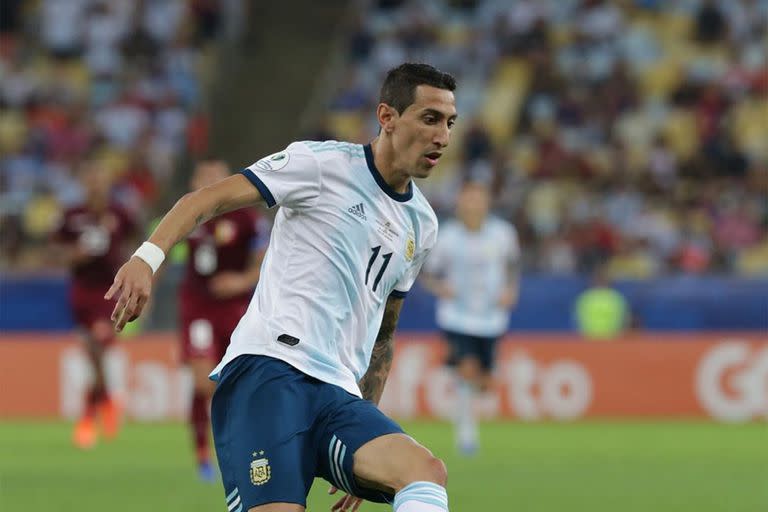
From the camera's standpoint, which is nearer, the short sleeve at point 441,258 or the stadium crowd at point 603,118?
the short sleeve at point 441,258

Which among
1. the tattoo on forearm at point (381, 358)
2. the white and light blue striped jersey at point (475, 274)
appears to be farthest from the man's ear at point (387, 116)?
the white and light blue striped jersey at point (475, 274)

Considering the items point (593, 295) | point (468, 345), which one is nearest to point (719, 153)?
point (593, 295)

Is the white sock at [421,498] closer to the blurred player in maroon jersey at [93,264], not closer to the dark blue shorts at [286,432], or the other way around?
the dark blue shorts at [286,432]

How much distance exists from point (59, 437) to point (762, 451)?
22.9 ft

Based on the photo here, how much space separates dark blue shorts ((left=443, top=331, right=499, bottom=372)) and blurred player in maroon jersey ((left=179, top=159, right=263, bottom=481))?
3.79m

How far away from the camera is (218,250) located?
12.0 meters

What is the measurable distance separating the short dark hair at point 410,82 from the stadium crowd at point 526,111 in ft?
46.2

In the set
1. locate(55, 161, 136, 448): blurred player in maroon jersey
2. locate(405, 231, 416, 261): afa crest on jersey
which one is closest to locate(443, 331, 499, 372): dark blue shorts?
locate(55, 161, 136, 448): blurred player in maroon jersey

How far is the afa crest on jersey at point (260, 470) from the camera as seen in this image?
5574mm

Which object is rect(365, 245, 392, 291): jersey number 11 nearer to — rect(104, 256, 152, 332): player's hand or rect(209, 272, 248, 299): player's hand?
rect(104, 256, 152, 332): player's hand

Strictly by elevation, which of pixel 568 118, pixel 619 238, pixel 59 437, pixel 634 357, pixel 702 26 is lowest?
pixel 59 437

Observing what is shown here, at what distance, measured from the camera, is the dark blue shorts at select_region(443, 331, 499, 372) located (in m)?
15.5

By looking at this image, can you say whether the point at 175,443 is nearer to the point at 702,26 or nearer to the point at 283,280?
the point at 283,280

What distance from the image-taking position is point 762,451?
48.5ft
